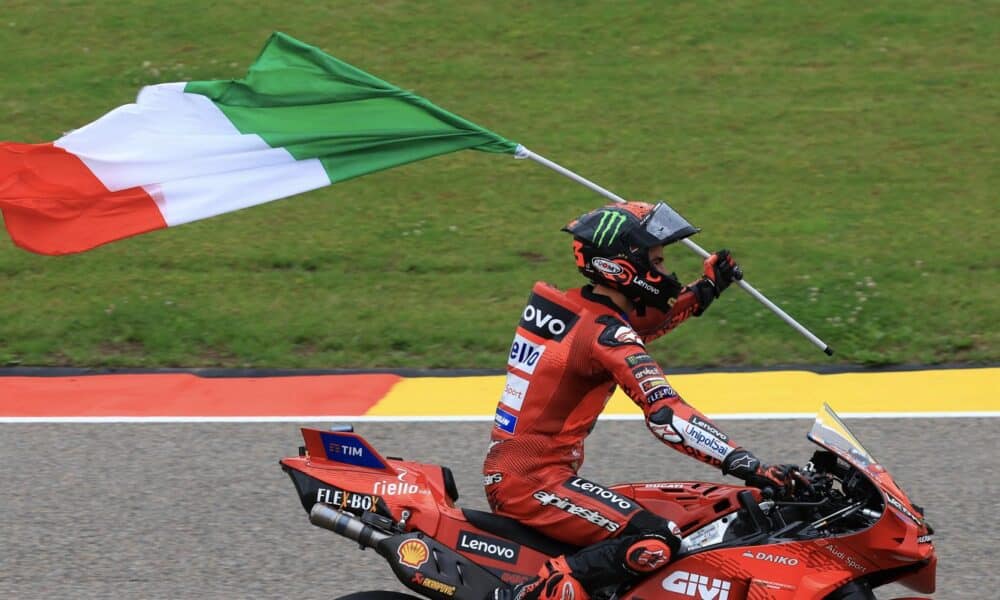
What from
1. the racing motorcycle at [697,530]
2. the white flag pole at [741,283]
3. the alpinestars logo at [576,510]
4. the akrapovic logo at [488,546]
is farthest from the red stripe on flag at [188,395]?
the alpinestars logo at [576,510]

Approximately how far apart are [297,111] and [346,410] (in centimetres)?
188

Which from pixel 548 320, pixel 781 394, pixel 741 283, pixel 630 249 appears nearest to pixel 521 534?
pixel 548 320

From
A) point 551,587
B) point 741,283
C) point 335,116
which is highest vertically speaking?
point 335,116

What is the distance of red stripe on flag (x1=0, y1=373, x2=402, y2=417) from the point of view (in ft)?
27.7

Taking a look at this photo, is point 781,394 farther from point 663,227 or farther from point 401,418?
point 663,227

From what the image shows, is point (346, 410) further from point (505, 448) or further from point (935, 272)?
point (935, 272)

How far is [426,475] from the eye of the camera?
218 inches

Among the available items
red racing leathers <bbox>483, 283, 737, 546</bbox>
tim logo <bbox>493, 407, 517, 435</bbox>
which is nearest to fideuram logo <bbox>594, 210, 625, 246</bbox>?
red racing leathers <bbox>483, 283, 737, 546</bbox>

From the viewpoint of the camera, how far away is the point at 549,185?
40.1ft

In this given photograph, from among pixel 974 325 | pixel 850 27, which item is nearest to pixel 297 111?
pixel 974 325

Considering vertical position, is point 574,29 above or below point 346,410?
above

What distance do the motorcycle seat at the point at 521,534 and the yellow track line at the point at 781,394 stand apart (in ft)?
9.51

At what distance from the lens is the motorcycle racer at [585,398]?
5074 mm

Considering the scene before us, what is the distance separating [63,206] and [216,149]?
81cm
